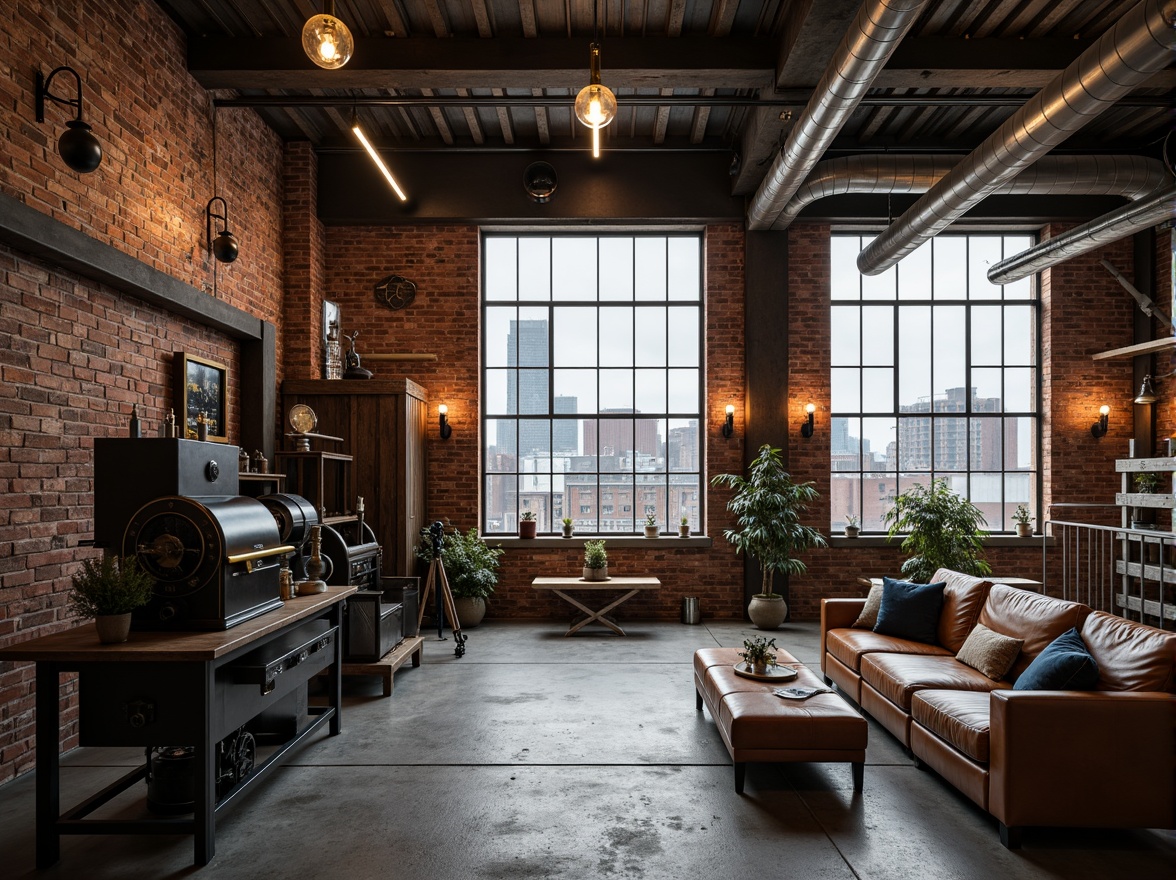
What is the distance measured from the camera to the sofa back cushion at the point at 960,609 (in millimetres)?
5074

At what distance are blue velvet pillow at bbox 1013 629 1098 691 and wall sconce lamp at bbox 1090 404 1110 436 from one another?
5993 millimetres

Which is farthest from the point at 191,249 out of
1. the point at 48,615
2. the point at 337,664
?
the point at 337,664

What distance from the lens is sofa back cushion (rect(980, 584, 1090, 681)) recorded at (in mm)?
4211

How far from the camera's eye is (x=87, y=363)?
4.61 meters

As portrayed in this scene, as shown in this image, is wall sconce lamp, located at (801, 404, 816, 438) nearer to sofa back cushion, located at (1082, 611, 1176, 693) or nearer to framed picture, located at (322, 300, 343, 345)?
sofa back cushion, located at (1082, 611, 1176, 693)

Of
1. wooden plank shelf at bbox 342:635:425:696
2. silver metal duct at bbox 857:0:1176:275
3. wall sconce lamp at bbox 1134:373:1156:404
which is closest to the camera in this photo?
silver metal duct at bbox 857:0:1176:275

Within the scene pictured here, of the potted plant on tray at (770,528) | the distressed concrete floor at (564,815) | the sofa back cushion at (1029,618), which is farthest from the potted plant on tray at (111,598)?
the potted plant on tray at (770,528)

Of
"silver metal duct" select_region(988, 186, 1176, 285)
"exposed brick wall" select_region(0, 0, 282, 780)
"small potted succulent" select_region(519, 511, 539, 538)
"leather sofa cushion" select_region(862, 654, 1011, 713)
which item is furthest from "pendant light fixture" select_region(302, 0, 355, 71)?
"silver metal duct" select_region(988, 186, 1176, 285)

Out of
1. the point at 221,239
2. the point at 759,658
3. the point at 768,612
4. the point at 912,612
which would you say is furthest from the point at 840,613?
the point at 221,239

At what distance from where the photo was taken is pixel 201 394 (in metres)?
6.04

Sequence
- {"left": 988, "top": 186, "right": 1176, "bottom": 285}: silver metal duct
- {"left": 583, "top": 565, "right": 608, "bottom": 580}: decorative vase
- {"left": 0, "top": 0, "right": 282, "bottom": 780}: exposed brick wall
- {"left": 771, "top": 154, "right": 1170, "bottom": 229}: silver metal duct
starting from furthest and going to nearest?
1. {"left": 583, "top": 565, "right": 608, "bottom": 580}: decorative vase
2. {"left": 771, "top": 154, "right": 1170, "bottom": 229}: silver metal duct
3. {"left": 988, "top": 186, "right": 1176, "bottom": 285}: silver metal duct
4. {"left": 0, "top": 0, "right": 282, "bottom": 780}: exposed brick wall

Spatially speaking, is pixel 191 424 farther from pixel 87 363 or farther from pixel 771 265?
pixel 771 265

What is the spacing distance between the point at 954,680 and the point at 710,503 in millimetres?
4445

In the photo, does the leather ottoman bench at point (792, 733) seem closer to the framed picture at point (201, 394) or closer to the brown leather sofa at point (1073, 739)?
the brown leather sofa at point (1073, 739)
